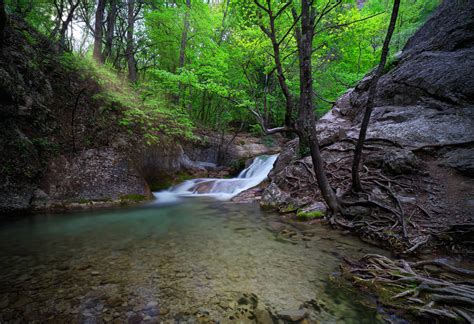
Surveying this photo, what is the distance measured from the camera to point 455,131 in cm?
587

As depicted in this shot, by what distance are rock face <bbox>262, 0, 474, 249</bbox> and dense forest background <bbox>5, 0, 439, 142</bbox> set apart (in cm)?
158

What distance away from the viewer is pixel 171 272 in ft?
11.0

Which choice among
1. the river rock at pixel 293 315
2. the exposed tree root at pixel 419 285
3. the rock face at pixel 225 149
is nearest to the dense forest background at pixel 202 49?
the rock face at pixel 225 149

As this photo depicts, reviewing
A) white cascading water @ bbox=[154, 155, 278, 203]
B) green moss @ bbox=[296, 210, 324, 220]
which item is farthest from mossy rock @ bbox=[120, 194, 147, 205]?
green moss @ bbox=[296, 210, 324, 220]

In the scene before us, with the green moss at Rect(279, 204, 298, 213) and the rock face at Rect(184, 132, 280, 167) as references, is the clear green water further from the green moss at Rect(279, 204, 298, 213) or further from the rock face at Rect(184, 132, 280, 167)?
the rock face at Rect(184, 132, 280, 167)

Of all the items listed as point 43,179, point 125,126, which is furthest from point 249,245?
point 125,126

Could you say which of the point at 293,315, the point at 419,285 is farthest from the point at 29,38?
the point at 419,285

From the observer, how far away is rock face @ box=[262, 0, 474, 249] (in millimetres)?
5020

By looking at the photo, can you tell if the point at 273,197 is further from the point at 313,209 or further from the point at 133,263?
the point at 133,263

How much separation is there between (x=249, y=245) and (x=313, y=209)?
2.67 m

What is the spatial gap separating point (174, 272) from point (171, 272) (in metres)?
0.04

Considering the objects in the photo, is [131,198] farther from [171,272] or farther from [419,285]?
[419,285]

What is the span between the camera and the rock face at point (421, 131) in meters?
5.02

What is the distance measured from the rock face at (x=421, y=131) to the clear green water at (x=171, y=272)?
2.01 m
